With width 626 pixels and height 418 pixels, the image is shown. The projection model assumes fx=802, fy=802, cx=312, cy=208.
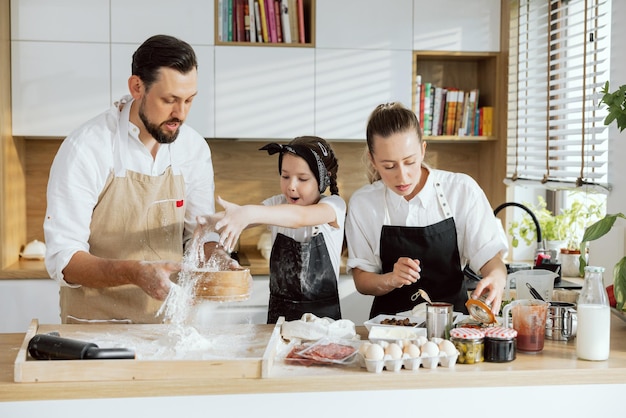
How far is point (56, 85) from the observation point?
13.0ft

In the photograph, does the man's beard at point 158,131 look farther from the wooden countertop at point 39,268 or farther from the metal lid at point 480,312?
the wooden countertop at point 39,268

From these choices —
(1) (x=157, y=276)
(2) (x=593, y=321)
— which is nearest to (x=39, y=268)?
(1) (x=157, y=276)

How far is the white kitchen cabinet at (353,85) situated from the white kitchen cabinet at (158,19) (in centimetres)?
63

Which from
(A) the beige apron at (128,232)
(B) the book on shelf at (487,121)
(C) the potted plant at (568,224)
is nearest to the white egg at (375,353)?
(A) the beige apron at (128,232)

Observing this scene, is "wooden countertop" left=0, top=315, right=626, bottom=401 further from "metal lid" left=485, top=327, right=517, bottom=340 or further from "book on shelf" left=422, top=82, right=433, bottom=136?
"book on shelf" left=422, top=82, right=433, bottom=136

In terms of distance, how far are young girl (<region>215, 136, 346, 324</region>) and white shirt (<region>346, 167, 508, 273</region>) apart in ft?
0.22

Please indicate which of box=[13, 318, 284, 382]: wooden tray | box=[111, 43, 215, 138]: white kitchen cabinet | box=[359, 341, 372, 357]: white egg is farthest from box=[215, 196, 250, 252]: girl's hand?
box=[111, 43, 215, 138]: white kitchen cabinet

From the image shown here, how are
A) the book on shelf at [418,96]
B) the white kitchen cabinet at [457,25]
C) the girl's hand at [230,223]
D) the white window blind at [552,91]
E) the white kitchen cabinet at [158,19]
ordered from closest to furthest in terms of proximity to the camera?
the girl's hand at [230,223] < the white window blind at [552,91] < the white kitchen cabinet at [158,19] < the white kitchen cabinet at [457,25] < the book on shelf at [418,96]

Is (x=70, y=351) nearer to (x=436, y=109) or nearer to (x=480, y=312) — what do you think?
(x=480, y=312)

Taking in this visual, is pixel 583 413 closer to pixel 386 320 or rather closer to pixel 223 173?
pixel 386 320

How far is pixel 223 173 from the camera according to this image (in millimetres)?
4555

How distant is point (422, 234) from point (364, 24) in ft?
6.17

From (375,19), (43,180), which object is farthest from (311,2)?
(43,180)

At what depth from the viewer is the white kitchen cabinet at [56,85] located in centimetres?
396
